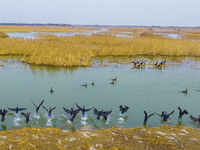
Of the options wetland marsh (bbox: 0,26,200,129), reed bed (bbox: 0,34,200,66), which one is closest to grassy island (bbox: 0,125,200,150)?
wetland marsh (bbox: 0,26,200,129)

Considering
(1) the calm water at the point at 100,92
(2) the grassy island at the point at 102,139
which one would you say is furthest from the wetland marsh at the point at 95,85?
(2) the grassy island at the point at 102,139

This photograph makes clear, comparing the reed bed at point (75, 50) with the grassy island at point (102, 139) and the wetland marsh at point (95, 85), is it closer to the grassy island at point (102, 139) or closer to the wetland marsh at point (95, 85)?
the wetland marsh at point (95, 85)

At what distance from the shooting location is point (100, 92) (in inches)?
435

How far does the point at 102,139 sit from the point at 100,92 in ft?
17.2

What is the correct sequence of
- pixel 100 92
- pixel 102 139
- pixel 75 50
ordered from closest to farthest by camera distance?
pixel 102 139 → pixel 100 92 → pixel 75 50

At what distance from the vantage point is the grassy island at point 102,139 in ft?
17.9

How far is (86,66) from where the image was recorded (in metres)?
17.5

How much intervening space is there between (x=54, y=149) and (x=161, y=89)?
8.62 m

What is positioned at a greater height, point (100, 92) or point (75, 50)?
point (75, 50)

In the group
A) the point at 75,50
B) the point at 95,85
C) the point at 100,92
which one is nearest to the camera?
the point at 100,92

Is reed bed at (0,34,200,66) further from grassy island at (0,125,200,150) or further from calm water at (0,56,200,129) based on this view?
grassy island at (0,125,200,150)

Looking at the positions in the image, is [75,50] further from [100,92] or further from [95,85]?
[100,92]

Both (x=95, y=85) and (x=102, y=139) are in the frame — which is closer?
(x=102, y=139)

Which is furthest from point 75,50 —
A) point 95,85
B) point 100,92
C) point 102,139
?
point 102,139
